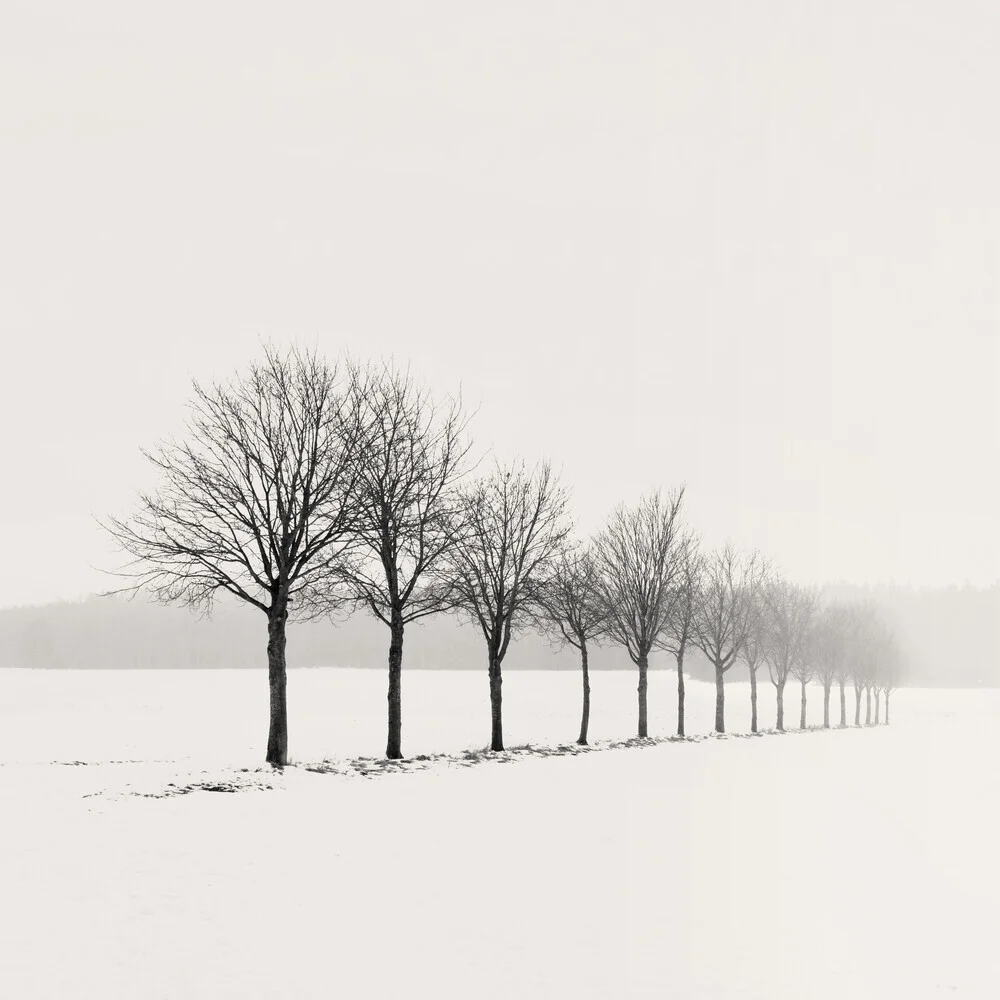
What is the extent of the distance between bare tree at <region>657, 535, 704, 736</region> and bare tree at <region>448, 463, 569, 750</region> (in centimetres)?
920

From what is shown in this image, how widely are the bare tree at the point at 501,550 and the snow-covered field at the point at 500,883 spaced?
20.2ft

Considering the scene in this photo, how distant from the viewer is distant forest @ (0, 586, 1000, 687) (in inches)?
6427

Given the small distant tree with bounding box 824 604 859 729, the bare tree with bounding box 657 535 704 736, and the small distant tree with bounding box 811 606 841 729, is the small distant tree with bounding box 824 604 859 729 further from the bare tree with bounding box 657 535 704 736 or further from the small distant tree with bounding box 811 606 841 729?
the bare tree with bounding box 657 535 704 736

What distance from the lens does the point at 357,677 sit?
81000 millimetres

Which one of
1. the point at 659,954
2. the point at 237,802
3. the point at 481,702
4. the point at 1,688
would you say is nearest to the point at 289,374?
the point at 237,802

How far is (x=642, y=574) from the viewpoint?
1458 inches

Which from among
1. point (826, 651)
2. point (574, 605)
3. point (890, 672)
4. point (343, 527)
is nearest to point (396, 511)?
point (343, 527)

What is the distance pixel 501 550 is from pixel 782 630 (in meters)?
30.2

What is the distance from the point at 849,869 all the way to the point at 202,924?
9792 mm

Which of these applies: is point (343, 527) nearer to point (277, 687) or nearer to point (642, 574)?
point (277, 687)

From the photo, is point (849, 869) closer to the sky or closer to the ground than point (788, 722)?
closer to the sky

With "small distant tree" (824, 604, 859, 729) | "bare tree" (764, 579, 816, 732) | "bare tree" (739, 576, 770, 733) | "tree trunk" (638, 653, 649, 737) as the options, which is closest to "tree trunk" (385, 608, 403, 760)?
"tree trunk" (638, 653, 649, 737)

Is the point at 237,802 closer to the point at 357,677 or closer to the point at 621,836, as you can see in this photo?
the point at 621,836

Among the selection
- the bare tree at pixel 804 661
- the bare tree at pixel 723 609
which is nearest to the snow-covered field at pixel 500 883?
the bare tree at pixel 723 609
